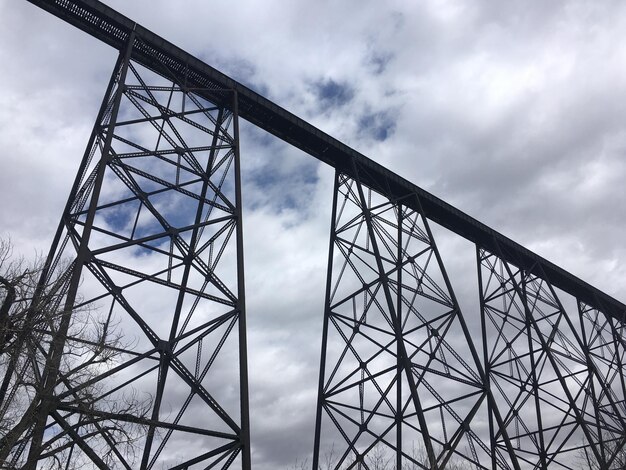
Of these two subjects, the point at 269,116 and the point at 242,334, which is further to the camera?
the point at 269,116

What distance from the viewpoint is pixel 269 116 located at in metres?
12.6

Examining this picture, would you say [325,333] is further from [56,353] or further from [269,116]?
[56,353]

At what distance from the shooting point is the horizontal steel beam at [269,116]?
10133mm

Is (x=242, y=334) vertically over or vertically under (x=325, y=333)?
under

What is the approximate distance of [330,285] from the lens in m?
12.9

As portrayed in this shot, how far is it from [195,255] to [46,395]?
3338mm

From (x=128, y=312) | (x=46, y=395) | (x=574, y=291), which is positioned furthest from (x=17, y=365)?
(x=574, y=291)

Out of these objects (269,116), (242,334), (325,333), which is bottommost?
(242,334)

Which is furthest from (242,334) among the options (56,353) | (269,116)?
(269,116)

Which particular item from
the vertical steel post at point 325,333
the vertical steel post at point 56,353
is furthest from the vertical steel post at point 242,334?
the vertical steel post at point 325,333

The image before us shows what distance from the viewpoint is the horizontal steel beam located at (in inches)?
399

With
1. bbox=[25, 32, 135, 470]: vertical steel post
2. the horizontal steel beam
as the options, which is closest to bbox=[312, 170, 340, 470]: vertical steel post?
the horizontal steel beam

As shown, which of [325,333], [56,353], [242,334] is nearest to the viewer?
[56,353]

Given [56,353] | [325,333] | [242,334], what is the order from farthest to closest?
[325,333], [242,334], [56,353]
